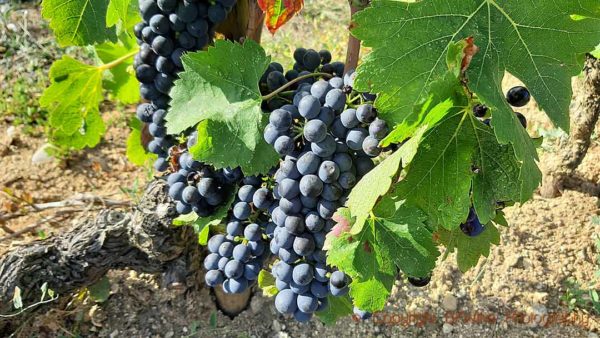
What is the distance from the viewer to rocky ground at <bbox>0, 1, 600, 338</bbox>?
2055mm

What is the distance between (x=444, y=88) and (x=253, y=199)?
0.56 meters

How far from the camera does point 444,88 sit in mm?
1005

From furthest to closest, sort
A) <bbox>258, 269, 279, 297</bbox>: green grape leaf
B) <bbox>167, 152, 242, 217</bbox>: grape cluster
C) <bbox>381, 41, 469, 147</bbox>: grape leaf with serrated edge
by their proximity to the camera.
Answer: <bbox>258, 269, 279, 297</bbox>: green grape leaf < <bbox>167, 152, 242, 217</bbox>: grape cluster < <bbox>381, 41, 469, 147</bbox>: grape leaf with serrated edge

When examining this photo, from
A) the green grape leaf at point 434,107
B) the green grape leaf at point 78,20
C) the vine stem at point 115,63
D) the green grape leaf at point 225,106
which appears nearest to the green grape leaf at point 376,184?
the green grape leaf at point 434,107

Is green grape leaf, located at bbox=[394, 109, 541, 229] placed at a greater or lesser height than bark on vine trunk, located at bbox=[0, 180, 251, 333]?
greater

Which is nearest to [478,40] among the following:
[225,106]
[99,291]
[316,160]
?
[316,160]

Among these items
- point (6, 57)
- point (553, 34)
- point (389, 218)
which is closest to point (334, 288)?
point (389, 218)

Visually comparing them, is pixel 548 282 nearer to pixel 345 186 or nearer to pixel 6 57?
pixel 345 186

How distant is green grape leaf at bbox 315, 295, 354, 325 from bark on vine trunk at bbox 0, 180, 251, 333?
0.53m

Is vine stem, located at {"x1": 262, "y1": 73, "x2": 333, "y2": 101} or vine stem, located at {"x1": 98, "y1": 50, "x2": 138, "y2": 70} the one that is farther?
vine stem, located at {"x1": 98, "y1": 50, "x2": 138, "y2": 70}

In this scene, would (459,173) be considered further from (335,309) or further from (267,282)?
(267,282)

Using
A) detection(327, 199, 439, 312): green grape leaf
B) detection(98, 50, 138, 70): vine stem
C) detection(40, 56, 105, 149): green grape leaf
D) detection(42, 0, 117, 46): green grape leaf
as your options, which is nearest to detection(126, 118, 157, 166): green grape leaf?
detection(40, 56, 105, 149): green grape leaf

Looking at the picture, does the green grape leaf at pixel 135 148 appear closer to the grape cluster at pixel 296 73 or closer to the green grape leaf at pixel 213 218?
the green grape leaf at pixel 213 218

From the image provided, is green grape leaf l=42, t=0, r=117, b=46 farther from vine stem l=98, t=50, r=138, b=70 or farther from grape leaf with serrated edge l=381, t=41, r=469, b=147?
grape leaf with serrated edge l=381, t=41, r=469, b=147
